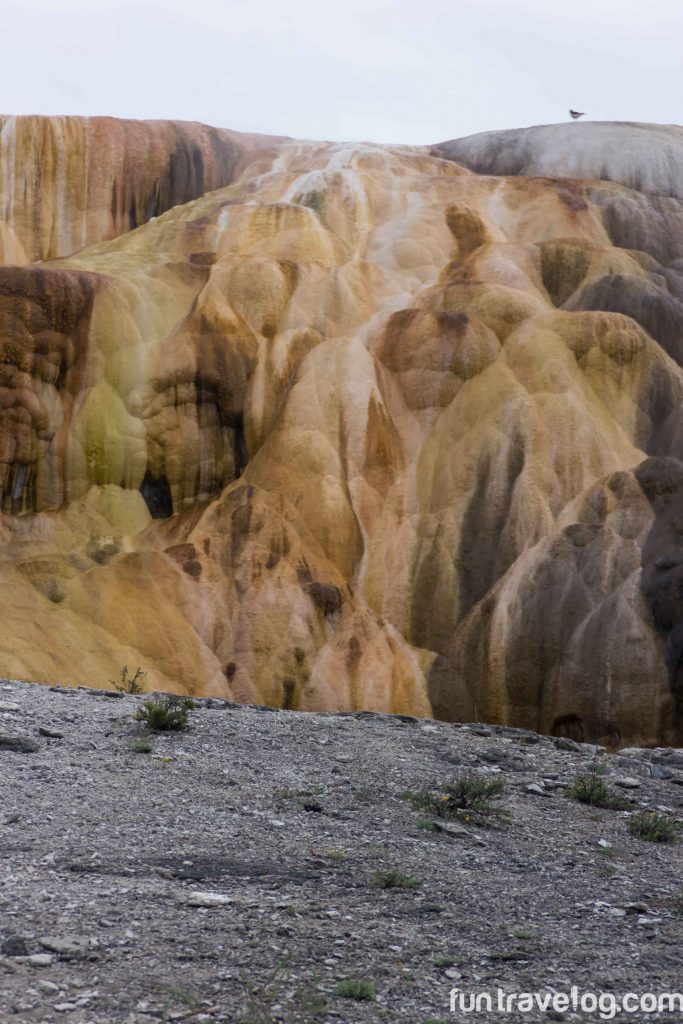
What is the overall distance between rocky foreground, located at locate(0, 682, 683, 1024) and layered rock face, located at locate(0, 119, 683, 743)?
907 centimetres

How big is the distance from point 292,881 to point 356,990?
80.1 inches

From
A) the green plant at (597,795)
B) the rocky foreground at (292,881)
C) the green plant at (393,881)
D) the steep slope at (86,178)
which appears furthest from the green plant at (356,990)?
the steep slope at (86,178)

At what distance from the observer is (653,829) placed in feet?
36.7

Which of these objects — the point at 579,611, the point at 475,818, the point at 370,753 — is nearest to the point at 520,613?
the point at 579,611

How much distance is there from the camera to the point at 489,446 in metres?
26.5

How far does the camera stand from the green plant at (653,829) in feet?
36.5

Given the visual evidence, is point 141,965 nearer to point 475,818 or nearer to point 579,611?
point 475,818

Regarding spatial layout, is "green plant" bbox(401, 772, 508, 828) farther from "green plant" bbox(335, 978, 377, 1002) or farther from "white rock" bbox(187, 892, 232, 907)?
"green plant" bbox(335, 978, 377, 1002)

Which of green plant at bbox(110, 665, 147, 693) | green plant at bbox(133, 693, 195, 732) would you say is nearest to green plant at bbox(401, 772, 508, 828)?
green plant at bbox(133, 693, 195, 732)

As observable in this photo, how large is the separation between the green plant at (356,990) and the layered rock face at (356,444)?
14.8 meters

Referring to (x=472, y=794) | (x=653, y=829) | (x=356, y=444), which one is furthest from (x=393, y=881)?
(x=356, y=444)

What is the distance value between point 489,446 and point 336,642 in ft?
18.9

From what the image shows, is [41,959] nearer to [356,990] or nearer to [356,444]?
[356,990]

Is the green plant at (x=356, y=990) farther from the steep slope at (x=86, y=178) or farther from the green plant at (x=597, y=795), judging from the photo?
the steep slope at (x=86, y=178)
